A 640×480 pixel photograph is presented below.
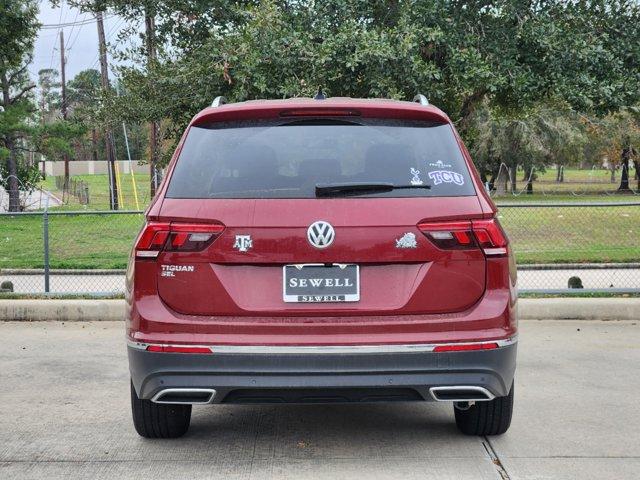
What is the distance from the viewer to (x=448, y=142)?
4.47m

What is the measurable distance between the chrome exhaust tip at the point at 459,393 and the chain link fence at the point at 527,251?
230 inches

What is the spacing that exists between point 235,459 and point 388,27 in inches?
370

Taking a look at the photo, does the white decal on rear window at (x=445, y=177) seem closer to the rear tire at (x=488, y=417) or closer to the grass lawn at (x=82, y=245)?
the rear tire at (x=488, y=417)

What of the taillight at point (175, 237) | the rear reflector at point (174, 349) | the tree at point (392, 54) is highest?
the tree at point (392, 54)

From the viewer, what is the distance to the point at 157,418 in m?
4.84

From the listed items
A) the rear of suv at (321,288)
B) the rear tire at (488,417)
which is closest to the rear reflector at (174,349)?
the rear of suv at (321,288)

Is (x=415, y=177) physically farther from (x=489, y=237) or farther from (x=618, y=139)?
(x=618, y=139)

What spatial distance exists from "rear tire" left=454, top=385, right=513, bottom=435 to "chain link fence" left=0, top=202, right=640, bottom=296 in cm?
517

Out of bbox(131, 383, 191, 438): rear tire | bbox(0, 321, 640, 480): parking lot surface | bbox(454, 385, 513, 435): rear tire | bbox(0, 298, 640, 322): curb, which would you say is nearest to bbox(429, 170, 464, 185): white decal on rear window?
bbox(454, 385, 513, 435): rear tire

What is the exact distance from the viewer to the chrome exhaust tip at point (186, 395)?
13.5 ft

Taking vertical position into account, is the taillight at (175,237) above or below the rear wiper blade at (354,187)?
below

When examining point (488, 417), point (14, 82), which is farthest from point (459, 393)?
point (14, 82)

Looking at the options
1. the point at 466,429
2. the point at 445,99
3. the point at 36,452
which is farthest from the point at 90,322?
the point at 445,99

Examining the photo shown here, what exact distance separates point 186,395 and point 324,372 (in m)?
0.68
